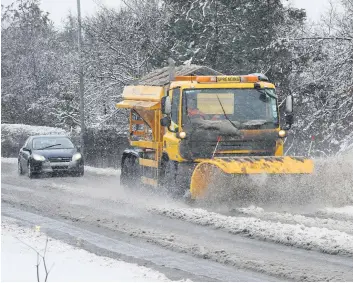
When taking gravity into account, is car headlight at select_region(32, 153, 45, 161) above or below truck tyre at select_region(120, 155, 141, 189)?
below

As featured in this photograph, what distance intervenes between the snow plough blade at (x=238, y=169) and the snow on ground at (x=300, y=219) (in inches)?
26.2

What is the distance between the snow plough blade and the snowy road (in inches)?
18.1

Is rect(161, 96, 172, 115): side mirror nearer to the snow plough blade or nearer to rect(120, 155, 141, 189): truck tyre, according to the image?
the snow plough blade

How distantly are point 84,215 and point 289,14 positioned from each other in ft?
58.0

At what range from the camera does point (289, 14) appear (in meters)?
29.9

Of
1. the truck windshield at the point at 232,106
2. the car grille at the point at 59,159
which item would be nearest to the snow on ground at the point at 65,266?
the truck windshield at the point at 232,106

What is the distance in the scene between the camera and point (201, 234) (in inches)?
464

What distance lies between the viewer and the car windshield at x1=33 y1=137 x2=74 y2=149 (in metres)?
24.7

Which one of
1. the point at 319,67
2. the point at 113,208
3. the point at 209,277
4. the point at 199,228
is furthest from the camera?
the point at 319,67

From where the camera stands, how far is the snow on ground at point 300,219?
11.9m

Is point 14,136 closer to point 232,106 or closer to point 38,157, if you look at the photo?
point 38,157

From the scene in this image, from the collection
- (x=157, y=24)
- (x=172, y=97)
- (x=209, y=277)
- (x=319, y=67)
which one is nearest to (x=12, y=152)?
(x=157, y=24)

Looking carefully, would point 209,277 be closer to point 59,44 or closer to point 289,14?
point 289,14

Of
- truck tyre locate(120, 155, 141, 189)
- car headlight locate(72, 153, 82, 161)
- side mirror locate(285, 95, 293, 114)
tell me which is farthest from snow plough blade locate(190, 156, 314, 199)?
car headlight locate(72, 153, 82, 161)
